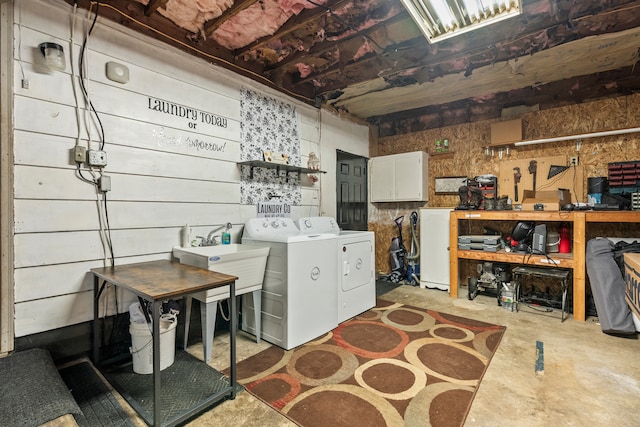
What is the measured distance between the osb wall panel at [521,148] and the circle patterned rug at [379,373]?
6.95 feet

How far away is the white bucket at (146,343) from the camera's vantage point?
6.36 ft

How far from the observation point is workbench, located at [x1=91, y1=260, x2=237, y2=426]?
1406 millimetres

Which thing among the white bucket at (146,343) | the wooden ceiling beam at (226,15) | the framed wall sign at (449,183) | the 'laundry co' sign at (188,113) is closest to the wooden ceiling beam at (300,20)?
the wooden ceiling beam at (226,15)

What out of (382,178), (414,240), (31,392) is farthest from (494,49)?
(31,392)

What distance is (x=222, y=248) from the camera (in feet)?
8.63

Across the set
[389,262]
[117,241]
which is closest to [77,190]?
[117,241]

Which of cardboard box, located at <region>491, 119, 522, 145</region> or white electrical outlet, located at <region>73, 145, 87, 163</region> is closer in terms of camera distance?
white electrical outlet, located at <region>73, 145, 87, 163</region>

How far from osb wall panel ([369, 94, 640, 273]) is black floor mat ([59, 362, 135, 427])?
12.8ft

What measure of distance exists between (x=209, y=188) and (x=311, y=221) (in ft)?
3.96

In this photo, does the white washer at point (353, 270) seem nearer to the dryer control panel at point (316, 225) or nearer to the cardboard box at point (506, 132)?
the dryer control panel at point (316, 225)

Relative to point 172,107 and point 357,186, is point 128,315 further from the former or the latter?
point 357,186

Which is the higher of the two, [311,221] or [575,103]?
[575,103]

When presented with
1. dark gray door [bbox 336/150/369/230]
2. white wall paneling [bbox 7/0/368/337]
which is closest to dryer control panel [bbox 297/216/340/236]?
dark gray door [bbox 336/150/369/230]

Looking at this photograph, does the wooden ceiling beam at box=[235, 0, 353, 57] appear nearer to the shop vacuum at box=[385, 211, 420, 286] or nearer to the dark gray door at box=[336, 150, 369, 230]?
the dark gray door at box=[336, 150, 369, 230]
